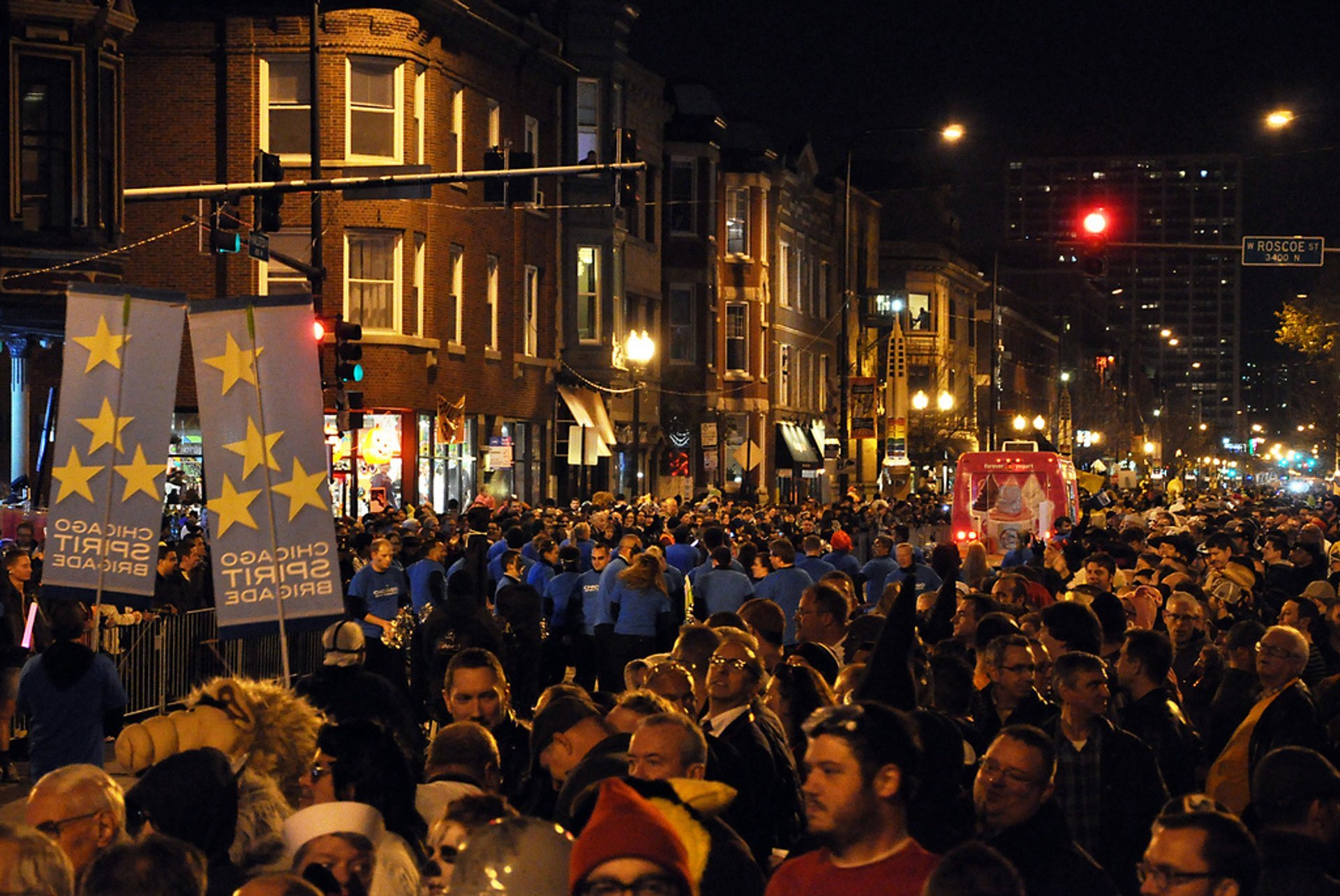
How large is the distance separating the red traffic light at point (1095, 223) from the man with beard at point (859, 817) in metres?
21.1

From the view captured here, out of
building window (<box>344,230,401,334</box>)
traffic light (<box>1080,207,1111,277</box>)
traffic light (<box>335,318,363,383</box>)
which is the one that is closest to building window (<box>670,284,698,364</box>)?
building window (<box>344,230,401,334</box>)

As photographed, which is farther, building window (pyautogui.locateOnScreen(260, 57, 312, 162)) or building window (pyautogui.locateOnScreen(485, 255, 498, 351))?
building window (pyautogui.locateOnScreen(485, 255, 498, 351))

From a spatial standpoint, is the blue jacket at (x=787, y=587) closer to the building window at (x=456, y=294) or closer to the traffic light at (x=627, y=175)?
the traffic light at (x=627, y=175)

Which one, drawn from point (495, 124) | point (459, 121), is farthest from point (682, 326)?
point (459, 121)

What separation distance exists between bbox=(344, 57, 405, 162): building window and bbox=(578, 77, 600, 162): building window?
9.88 m

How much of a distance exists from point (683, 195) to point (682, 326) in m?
3.97

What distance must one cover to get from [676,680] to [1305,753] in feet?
9.11

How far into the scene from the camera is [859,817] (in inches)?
185

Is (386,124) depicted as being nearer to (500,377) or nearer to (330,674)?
(500,377)

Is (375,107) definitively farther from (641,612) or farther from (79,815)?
(79,815)

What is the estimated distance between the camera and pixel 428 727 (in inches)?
681

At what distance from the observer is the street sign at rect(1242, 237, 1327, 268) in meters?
26.5

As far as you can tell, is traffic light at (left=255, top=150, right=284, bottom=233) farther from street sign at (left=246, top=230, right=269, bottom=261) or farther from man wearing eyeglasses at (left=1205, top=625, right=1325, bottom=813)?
man wearing eyeglasses at (left=1205, top=625, right=1325, bottom=813)

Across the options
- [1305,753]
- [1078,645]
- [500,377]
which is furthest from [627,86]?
[1305,753]
